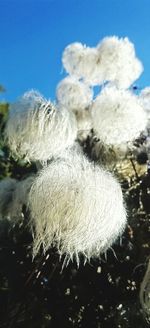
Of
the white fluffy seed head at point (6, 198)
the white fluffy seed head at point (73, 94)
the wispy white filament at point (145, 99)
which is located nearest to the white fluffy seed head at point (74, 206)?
the white fluffy seed head at point (6, 198)

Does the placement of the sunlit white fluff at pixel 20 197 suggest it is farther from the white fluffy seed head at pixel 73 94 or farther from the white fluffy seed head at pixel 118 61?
the white fluffy seed head at pixel 118 61

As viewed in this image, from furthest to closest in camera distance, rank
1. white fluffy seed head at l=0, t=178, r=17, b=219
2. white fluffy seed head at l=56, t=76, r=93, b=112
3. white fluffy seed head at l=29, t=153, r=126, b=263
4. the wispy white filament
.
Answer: the wispy white filament, white fluffy seed head at l=56, t=76, r=93, b=112, white fluffy seed head at l=0, t=178, r=17, b=219, white fluffy seed head at l=29, t=153, r=126, b=263

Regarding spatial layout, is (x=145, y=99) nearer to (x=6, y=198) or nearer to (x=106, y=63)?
(x=106, y=63)

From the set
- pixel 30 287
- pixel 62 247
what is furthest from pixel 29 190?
pixel 30 287

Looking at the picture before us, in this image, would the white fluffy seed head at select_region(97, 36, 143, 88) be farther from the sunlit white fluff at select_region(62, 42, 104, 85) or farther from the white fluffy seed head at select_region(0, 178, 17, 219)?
the white fluffy seed head at select_region(0, 178, 17, 219)

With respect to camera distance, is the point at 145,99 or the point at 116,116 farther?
the point at 145,99

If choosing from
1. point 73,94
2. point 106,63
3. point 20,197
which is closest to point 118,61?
point 106,63

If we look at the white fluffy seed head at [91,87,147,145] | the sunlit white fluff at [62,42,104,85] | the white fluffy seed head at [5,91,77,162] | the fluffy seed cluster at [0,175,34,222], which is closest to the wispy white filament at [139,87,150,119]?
the white fluffy seed head at [91,87,147,145]
